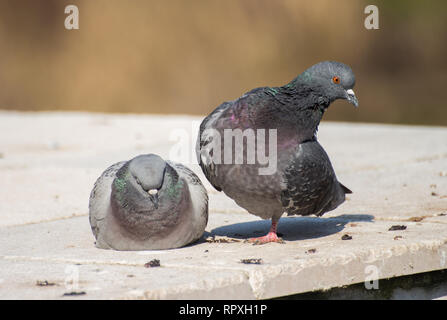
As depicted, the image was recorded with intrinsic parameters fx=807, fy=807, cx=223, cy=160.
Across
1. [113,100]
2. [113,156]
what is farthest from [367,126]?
[113,100]

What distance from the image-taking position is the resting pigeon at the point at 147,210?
13.9 feet

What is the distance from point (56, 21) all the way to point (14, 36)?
794 mm

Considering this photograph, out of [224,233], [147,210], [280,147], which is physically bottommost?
[224,233]

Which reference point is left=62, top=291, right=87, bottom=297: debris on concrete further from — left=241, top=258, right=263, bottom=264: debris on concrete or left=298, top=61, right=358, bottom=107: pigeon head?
left=298, top=61, right=358, bottom=107: pigeon head

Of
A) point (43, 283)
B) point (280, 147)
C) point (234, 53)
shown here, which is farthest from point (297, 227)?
point (234, 53)

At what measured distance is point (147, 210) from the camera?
4.25m

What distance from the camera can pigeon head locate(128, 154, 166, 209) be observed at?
418 cm

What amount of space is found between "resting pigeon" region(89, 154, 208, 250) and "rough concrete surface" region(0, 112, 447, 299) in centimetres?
10

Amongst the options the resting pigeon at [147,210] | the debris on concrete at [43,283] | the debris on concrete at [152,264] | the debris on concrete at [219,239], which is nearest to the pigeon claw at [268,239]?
the debris on concrete at [219,239]

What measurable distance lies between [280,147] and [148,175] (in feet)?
2.42

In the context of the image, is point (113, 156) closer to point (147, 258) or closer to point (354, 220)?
point (354, 220)

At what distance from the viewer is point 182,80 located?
13406mm

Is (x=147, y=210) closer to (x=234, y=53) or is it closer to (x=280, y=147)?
(x=280, y=147)

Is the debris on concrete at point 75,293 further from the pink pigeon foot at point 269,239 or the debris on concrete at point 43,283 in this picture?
the pink pigeon foot at point 269,239
